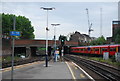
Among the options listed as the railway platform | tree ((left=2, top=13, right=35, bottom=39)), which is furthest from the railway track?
tree ((left=2, top=13, right=35, bottom=39))

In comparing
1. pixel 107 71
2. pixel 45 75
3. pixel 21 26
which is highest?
pixel 21 26

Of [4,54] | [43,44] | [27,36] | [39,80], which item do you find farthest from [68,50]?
[39,80]

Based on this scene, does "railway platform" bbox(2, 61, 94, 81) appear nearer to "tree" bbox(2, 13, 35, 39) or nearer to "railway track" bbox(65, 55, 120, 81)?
"railway track" bbox(65, 55, 120, 81)

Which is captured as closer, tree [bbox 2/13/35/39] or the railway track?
the railway track

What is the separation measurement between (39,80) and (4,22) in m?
63.6

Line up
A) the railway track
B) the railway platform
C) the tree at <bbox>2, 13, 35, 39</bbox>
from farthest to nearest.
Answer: the tree at <bbox>2, 13, 35, 39</bbox>
the railway track
the railway platform

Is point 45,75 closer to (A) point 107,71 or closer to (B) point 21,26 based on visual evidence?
(A) point 107,71

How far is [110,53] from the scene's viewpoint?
39719 millimetres

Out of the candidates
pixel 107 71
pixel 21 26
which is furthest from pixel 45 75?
pixel 21 26

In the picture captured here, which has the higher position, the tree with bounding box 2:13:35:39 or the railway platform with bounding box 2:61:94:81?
the tree with bounding box 2:13:35:39

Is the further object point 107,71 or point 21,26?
point 21,26

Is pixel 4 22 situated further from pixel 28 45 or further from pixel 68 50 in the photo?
pixel 68 50

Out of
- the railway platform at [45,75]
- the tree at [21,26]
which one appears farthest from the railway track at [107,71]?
the tree at [21,26]

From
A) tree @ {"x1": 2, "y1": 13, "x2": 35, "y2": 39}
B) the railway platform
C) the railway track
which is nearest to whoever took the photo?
the railway platform
